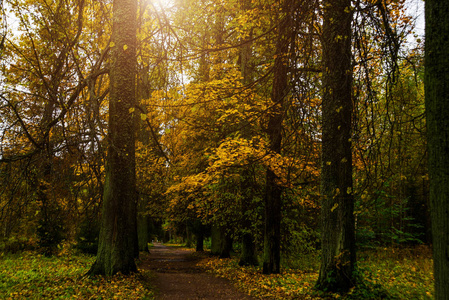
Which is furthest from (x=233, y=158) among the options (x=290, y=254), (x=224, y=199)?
(x=290, y=254)

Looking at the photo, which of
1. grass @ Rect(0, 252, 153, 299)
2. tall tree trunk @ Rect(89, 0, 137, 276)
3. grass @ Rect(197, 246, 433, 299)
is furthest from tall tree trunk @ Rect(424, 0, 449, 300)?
tall tree trunk @ Rect(89, 0, 137, 276)

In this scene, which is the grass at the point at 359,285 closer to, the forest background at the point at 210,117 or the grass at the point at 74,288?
the forest background at the point at 210,117

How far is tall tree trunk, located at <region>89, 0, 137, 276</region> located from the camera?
22.6 ft

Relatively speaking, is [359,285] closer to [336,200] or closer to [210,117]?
[336,200]

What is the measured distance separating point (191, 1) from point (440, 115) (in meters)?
9.12

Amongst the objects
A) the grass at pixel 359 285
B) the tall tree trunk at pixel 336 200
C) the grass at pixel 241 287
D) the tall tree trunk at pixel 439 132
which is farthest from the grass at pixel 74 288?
the tall tree trunk at pixel 439 132

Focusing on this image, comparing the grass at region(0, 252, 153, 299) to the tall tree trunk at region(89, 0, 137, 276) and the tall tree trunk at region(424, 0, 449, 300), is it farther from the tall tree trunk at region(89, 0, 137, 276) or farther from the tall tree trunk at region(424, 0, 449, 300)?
the tall tree trunk at region(424, 0, 449, 300)

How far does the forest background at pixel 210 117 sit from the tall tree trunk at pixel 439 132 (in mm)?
1027

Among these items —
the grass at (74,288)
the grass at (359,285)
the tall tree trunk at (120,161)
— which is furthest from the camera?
the tall tree trunk at (120,161)

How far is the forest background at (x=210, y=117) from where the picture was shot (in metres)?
4.05

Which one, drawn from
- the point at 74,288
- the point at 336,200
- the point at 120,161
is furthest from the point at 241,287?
the point at 120,161

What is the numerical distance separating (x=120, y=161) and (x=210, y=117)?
5.83 metres

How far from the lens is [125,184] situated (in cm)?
731

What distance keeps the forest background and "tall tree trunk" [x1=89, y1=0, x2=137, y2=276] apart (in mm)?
390
